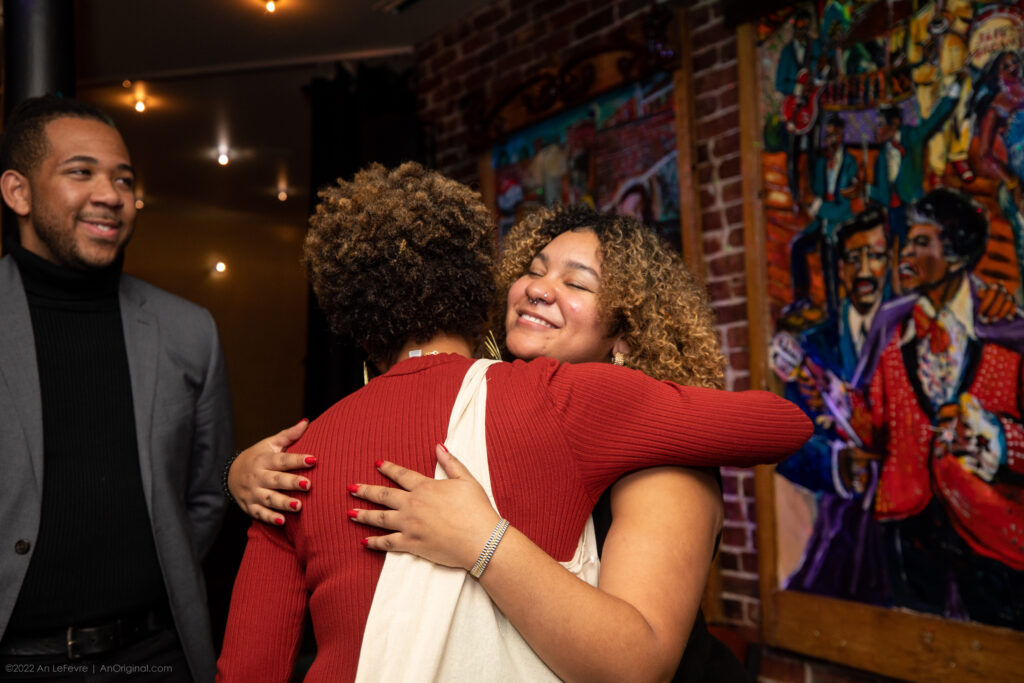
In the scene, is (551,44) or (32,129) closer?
(32,129)

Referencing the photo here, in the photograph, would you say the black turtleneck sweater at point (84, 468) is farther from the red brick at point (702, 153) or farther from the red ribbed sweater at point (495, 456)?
the red brick at point (702, 153)

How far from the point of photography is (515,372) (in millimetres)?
1131

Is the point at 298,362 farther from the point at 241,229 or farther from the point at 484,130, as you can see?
the point at 484,130

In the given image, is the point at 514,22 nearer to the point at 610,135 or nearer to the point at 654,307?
the point at 610,135

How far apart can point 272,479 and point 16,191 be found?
1.46 meters

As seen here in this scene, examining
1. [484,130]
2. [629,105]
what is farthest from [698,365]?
[484,130]

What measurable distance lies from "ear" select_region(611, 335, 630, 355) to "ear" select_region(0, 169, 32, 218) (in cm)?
153

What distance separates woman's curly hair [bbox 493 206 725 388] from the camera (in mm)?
1521

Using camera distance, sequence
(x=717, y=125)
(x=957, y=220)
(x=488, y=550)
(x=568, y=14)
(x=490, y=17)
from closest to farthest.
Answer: (x=488, y=550) → (x=957, y=220) → (x=717, y=125) → (x=568, y=14) → (x=490, y=17)

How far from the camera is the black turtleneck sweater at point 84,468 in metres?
1.79

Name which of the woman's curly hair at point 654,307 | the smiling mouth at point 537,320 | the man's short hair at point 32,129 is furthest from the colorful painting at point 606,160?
the man's short hair at point 32,129

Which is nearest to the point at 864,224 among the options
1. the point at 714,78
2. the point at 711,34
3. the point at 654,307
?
the point at 714,78

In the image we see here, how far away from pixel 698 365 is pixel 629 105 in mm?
2023

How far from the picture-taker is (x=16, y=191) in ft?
6.86
